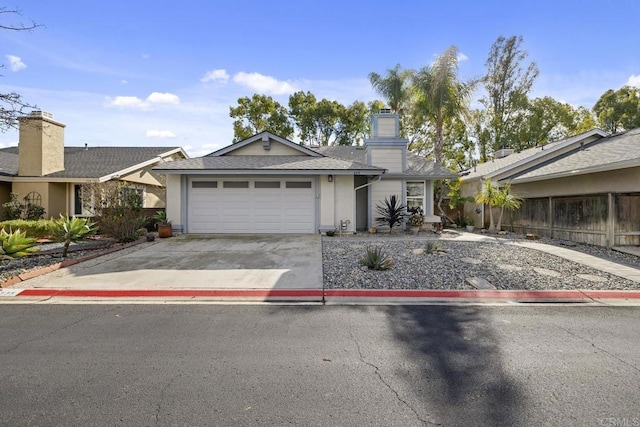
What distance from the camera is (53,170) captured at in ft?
53.3

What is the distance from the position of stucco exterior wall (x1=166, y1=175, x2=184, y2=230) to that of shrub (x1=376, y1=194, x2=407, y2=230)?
28.0ft

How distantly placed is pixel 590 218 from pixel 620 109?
26950mm

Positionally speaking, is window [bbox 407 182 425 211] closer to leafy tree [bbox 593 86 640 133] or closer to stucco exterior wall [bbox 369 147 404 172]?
stucco exterior wall [bbox 369 147 404 172]

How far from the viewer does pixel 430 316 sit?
534 cm

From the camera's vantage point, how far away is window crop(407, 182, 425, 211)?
16.5 meters

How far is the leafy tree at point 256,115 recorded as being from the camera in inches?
1262

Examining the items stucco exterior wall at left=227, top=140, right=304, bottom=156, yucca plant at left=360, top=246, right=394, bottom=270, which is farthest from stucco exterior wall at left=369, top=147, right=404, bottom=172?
yucca plant at left=360, top=246, right=394, bottom=270

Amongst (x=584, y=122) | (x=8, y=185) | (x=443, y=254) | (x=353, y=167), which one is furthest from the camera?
(x=584, y=122)

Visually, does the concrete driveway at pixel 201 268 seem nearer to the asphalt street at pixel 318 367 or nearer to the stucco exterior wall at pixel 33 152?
the asphalt street at pixel 318 367

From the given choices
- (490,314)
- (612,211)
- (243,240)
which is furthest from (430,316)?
(612,211)

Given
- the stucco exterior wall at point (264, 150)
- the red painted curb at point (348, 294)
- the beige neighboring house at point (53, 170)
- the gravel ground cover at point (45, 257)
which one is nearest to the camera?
the red painted curb at point (348, 294)

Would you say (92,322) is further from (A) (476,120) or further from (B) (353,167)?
(A) (476,120)

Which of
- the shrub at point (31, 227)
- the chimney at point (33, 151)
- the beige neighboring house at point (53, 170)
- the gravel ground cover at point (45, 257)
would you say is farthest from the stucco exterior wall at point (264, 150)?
the chimney at point (33, 151)

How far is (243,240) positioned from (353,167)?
5.23 meters
